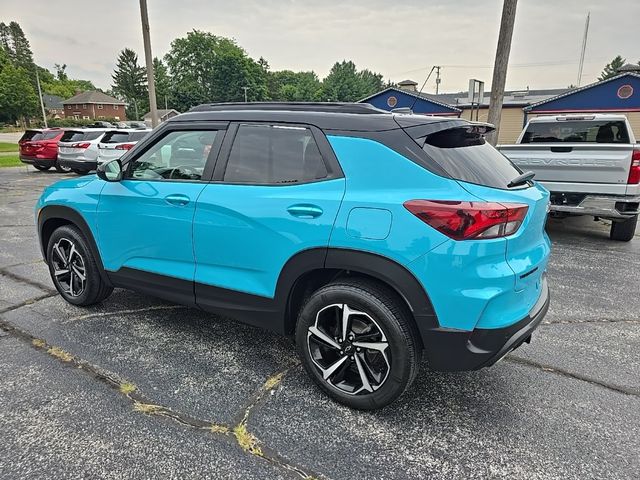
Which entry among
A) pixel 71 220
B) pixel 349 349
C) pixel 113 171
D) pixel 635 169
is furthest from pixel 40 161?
pixel 635 169

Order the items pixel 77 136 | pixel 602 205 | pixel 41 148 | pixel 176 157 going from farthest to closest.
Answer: pixel 41 148, pixel 77 136, pixel 602 205, pixel 176 157

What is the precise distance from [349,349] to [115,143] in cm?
1387

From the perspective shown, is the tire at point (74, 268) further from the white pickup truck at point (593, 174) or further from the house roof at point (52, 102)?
the house roof at point (52, 102)

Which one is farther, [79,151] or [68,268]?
[79,151]

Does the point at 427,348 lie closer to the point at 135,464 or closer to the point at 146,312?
the point at 135,464

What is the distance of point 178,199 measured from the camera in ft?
9.77

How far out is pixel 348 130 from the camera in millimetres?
2494

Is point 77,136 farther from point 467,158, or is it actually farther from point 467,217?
point 467,217

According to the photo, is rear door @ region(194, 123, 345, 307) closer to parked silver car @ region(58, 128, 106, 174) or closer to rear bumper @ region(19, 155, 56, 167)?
parked silver car @ region(58, 128, 106, 174)

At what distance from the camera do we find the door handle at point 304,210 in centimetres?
243

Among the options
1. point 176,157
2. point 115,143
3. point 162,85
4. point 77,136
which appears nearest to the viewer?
point 176,157

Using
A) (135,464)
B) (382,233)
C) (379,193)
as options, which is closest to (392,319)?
(382,233)

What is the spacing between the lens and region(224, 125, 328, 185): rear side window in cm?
259

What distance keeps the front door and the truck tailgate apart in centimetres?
516
